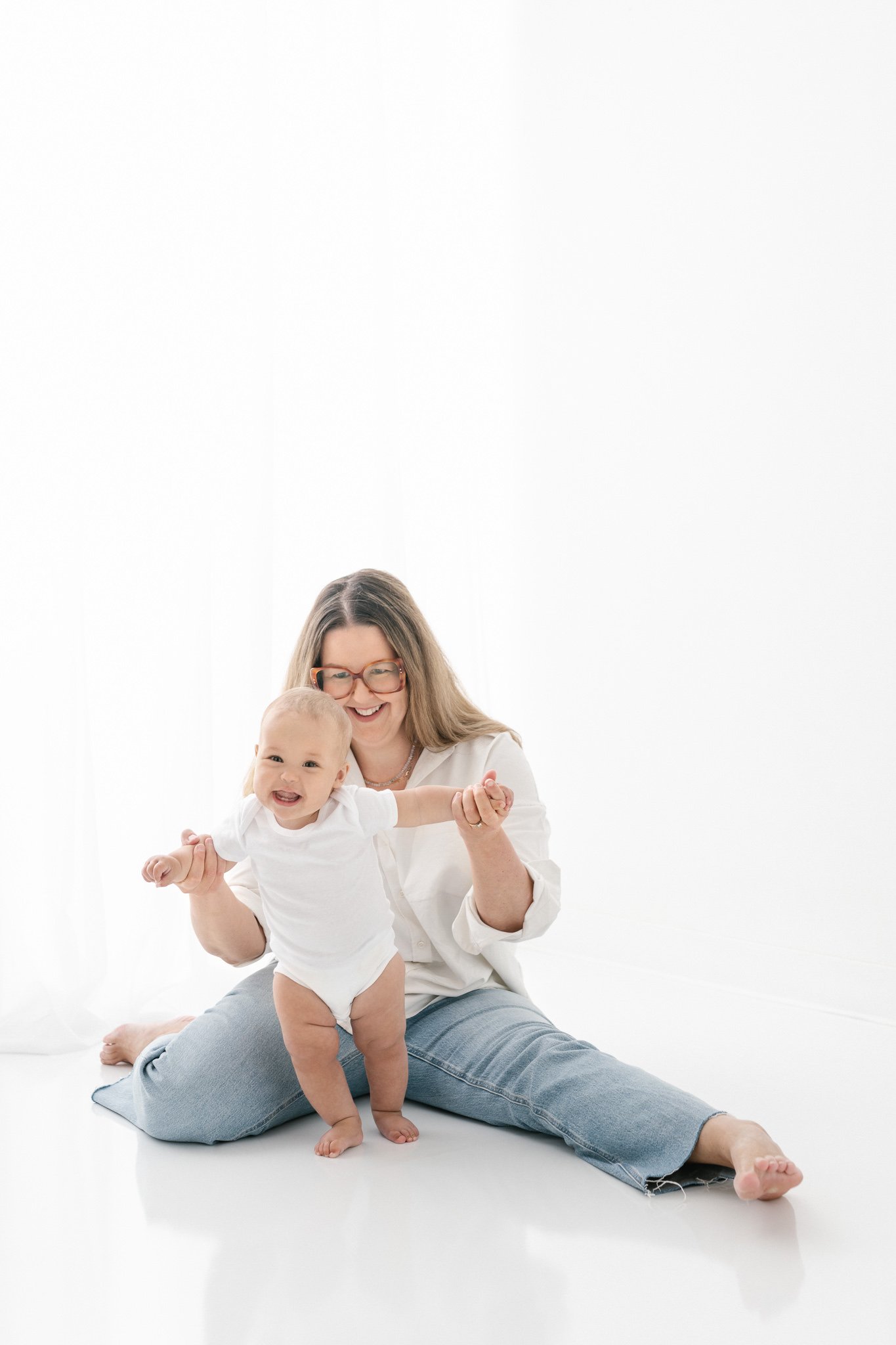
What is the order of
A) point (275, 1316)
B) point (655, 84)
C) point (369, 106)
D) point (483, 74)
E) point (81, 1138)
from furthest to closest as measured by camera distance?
point (483, 74)
point (369, 106)
point (655, 84)
point (81, 1138)
point (275, 1316)

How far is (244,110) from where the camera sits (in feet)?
8.32

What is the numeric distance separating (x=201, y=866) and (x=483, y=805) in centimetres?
38

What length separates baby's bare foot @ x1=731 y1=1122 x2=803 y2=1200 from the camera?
1.34 m

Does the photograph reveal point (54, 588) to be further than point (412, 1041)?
Yes

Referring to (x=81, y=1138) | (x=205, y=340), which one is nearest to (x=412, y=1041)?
(x=81, y=1138)

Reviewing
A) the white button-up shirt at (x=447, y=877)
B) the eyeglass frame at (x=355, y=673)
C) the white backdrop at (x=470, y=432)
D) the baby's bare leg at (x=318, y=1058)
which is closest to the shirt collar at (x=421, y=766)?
the white button-up shirt at (x=447, y=877)

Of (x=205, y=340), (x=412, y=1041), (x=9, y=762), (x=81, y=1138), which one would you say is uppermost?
(x=205, y=340)

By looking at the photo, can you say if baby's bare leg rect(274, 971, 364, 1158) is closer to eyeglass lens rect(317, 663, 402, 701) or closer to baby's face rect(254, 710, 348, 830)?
baby's face rect(254, 710, 348, 830)

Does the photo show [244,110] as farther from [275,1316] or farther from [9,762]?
[275,1316]

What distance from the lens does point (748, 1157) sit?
1366 mm

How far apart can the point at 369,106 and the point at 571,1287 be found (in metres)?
2.63

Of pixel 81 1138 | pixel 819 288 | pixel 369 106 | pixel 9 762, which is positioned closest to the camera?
pixel 81 1138

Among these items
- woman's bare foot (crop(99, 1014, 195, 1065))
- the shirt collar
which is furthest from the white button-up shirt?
woman's bare foot (crop(99, 1014, 195, 1065))

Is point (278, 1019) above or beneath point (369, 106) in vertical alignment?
beneath
